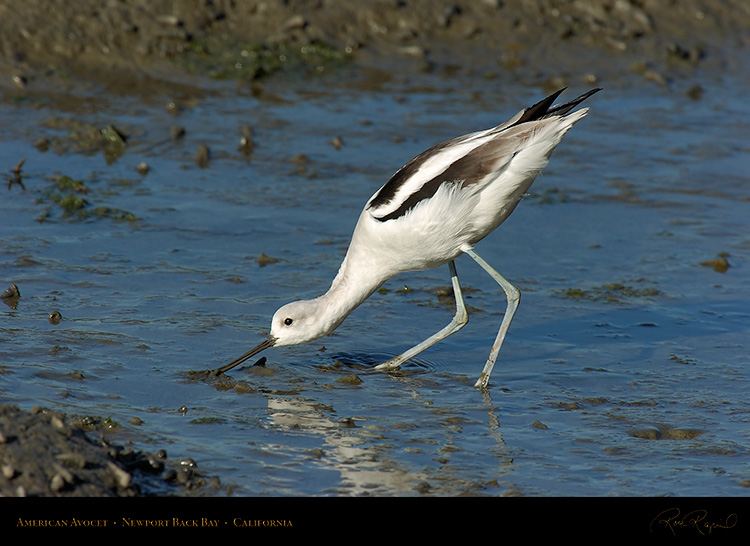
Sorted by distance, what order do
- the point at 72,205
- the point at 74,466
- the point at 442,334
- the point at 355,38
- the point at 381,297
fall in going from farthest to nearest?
the point at 355,38 < the point at 72,205 < the point at 381,297 < the point at 442,334 < the point at 74,466

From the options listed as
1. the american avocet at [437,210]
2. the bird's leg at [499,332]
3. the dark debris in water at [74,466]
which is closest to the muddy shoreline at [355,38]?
the american avocet at [437,210]

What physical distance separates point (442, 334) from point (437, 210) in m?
0.81

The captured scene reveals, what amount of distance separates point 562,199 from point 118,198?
11.2ft

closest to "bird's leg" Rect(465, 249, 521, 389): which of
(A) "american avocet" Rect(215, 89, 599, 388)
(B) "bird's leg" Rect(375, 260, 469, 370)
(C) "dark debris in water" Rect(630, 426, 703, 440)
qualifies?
(A) "american avocet" Rect(215, 89, 599, 388)

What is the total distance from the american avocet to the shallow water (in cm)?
25

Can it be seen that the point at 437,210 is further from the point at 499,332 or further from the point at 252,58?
the point at 252,58

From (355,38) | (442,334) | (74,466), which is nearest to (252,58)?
(355,38)

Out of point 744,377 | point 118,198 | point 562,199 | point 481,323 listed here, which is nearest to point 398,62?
point 562,199

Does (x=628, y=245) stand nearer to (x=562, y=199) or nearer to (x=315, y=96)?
(x=562, y=199)

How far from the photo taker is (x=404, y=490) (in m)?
4.02
